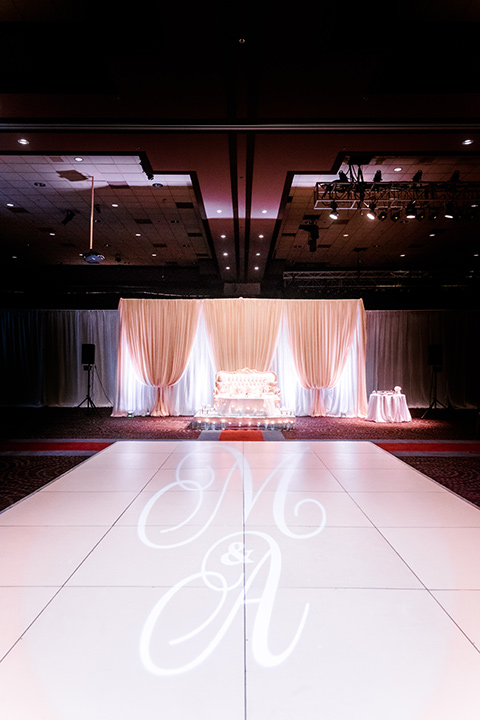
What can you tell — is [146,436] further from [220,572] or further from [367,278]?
[367,278]

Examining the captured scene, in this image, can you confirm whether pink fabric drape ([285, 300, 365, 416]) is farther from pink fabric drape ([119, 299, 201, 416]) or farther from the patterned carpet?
pink fabric drape ([119, 299, 201, 416])

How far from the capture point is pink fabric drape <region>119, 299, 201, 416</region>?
993cm

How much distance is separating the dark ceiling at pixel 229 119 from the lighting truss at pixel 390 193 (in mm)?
117

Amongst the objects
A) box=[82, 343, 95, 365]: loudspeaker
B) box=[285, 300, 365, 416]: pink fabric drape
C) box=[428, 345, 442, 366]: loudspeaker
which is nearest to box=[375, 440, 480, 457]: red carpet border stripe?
box=[285, 300, 365, 416]: pink fabric drape

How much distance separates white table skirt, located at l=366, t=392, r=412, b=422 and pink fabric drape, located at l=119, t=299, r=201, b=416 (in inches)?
172

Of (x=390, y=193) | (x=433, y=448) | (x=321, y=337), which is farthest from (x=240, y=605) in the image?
(x=321, y=337)

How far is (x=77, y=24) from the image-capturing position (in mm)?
3607

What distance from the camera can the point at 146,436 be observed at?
6.95 m

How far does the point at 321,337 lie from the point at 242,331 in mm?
1875

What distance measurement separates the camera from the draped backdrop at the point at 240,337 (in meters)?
9.89

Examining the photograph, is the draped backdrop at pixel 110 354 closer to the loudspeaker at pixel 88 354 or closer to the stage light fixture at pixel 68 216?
the loudspeaker at pixel 88 354

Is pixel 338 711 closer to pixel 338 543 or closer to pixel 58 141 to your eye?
pixel 338 543

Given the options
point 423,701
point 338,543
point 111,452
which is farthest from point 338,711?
point 111,452

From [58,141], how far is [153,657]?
5.41m
